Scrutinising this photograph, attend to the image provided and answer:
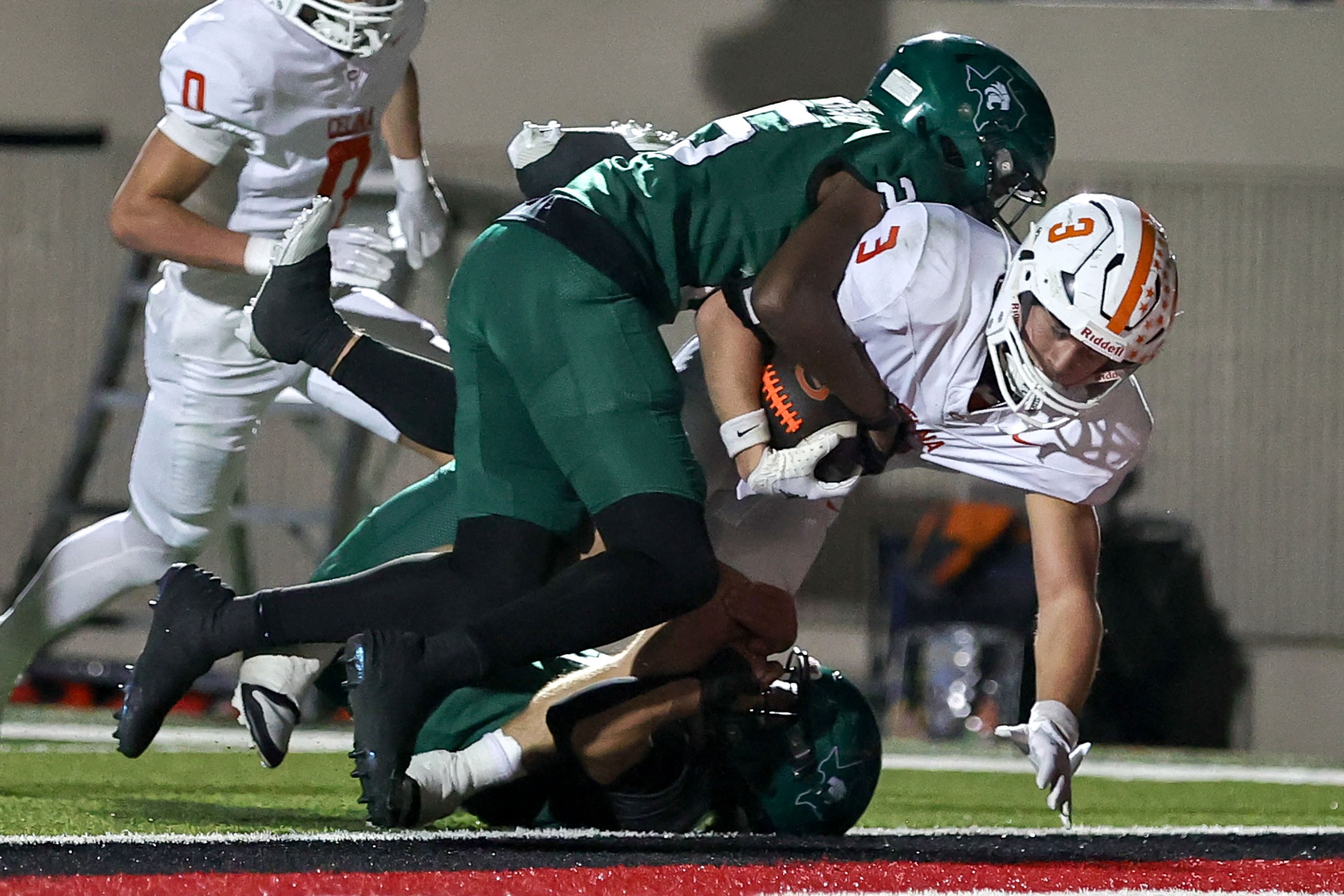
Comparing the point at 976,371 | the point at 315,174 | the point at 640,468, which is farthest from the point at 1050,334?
the point at 315,174

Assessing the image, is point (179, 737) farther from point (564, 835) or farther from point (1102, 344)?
point (1102, 344)

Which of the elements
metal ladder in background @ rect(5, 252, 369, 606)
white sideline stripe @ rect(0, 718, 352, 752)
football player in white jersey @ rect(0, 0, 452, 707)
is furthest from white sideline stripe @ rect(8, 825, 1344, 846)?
metal ladder in background @ rect(5, 252, 369, 606)

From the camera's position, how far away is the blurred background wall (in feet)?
21.1

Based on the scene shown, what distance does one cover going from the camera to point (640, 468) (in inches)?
89.0

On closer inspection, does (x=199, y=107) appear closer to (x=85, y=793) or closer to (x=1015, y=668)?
(x=85, y=793)

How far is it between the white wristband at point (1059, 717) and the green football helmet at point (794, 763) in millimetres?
344

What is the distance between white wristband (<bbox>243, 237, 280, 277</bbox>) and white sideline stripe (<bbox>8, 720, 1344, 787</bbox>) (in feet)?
5.00

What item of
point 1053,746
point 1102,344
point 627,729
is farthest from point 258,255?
point 1053,746

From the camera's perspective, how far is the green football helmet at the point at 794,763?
2.64 meters

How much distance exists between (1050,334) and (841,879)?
2.75 ft

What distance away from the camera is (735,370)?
258 cm

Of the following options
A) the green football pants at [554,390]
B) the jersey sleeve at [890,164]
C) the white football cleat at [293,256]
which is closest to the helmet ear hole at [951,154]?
the jersey sleeve at [890,164]

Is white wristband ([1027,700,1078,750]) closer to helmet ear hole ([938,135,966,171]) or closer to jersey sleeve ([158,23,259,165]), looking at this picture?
helmet ear hole ([938,135,966,171])

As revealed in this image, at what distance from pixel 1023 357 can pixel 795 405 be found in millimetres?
349
